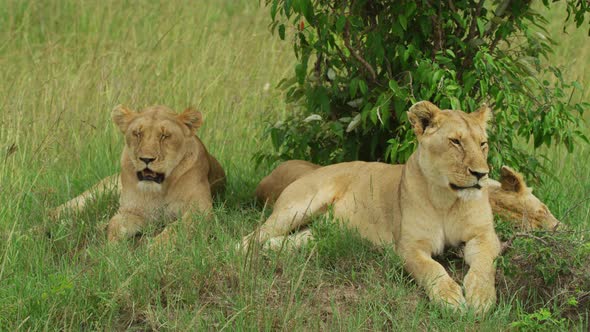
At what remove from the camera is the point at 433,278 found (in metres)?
4.54

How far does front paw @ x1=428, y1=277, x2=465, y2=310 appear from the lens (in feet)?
14.2

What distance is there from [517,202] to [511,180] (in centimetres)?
13

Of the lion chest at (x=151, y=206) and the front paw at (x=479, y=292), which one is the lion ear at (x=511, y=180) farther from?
the lion chest at (x=151, y=206)

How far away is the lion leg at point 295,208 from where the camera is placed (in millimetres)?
5441

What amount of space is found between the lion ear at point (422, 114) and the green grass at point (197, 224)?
63 centimetres

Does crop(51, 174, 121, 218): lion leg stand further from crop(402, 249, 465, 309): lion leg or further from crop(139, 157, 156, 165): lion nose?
crop(402, 249, 465, 309): lion leg

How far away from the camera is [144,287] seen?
4.38 meters

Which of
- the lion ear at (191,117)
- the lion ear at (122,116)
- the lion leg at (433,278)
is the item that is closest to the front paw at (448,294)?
the lion leg at (433,278)

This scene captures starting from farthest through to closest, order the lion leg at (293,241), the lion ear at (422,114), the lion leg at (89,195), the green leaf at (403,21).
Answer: the lion leg at (89,195), the green leaf at (403,21), the lion leg at (293,241), the lion ear at (422,114)

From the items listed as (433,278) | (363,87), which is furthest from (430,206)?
(363,87)

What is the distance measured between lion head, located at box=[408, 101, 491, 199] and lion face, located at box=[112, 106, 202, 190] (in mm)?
1484

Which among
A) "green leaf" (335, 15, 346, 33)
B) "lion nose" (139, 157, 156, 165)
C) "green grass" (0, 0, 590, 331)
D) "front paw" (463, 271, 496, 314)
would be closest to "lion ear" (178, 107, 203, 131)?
"lion nose" (139, 157, 156, 165)

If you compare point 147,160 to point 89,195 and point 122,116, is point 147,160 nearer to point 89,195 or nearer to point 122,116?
point 122,116

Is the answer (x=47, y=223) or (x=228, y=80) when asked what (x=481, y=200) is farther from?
(x=228, y=80)
